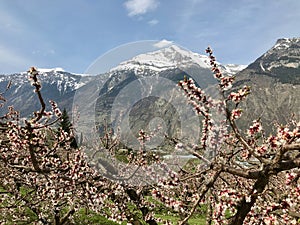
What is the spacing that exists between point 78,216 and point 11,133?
10.5 metres

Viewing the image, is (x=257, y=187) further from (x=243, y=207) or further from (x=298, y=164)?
(x=298, y=164)

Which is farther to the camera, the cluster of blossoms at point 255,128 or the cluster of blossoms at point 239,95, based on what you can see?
the cluster of blossoms at point 255,128

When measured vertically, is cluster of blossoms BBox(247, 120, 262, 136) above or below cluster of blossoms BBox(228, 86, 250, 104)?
below

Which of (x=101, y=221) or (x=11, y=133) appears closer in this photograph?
(x=11, y=133)

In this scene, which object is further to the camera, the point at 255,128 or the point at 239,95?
the point at 255,128

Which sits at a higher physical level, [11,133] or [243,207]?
[11,133]

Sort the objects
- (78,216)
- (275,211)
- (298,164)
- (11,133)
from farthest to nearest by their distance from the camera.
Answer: (78,216) → (11,133) → (275,211) → (298,164)

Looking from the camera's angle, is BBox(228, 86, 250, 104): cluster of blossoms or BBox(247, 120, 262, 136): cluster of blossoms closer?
BBox(228, 86, 250, 104): cluster of blossoms

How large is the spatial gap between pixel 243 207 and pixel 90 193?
16.9ft

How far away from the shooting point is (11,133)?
6973mm

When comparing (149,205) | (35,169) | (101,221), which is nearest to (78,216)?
(101,221)

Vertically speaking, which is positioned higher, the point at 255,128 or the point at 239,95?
the point at 239,95

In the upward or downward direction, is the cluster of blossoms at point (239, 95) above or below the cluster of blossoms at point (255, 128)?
above

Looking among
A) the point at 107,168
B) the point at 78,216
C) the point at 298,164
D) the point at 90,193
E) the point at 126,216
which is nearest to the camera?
the point at 298,164
